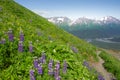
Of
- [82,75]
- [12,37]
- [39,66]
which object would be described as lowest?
[82,75]

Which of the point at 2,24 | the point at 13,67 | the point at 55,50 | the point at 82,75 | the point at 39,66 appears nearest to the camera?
the point at 39,66

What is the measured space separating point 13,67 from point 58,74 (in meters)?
1.77

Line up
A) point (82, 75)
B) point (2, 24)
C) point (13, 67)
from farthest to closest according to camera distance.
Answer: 1. point (2, 24)
2. point (82, 75)
3. point (13, 67)

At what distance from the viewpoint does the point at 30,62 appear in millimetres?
8406

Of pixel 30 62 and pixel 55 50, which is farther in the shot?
pixel 55 50

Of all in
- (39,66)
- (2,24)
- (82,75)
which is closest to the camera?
(39,66)

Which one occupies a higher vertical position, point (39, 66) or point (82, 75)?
point (39, 66)

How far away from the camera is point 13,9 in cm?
2569

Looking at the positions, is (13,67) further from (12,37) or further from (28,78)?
(12,37)

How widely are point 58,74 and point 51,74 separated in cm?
30

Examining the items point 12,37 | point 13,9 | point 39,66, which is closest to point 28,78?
point 39,66

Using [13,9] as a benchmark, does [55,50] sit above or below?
below

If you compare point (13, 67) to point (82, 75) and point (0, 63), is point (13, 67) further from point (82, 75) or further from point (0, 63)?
point (82, 75)

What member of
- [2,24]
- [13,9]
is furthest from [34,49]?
[13,9]
